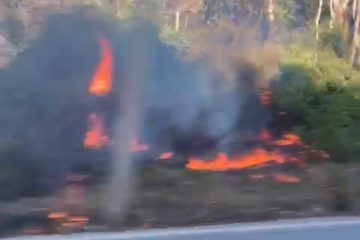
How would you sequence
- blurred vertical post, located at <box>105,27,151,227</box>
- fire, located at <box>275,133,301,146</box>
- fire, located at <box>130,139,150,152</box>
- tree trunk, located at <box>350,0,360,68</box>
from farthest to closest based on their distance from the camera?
tree trunk, located at <box>350,0,360,68</box> → fire, located at <box>275,133,301,146</box> → fire, located at <box>130,139,150,152</box> → blurred vertical post, located at <box>105,27,151,227</box>

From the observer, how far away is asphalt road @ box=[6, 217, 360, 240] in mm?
6129

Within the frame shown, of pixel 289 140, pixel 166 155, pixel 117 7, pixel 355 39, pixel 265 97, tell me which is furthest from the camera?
pixel 355 39

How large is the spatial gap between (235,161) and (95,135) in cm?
121

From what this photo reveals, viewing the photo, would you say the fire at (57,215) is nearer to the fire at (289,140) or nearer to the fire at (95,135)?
the fire at (95,135)

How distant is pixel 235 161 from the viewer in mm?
8578

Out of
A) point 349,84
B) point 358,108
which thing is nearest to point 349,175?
point 358,108

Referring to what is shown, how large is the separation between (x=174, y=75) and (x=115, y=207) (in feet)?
6.22

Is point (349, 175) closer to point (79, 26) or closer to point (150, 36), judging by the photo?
point (150, 36)

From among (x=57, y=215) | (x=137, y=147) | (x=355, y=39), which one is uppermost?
(x=355, y=39)

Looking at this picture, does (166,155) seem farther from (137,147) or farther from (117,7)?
(117,7)

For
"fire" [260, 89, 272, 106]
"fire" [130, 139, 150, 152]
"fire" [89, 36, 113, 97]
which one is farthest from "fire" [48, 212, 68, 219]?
"fire" [260, 89, 272, 106]

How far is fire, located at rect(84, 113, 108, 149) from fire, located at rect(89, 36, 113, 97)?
202 mm

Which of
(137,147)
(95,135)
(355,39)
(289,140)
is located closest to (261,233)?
(137,147)

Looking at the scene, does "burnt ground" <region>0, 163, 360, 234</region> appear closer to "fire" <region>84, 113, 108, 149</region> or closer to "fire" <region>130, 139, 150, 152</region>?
"fire" <region>130, 139, 150, 152</region>
